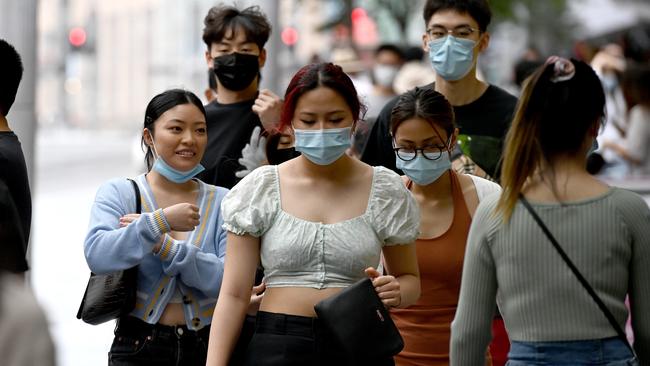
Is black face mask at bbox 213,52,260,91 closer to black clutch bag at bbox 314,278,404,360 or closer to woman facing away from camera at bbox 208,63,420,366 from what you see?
woman facing away from camera at bbox 208,63,420,366

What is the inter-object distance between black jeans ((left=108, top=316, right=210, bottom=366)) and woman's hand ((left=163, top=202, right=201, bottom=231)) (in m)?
0.39

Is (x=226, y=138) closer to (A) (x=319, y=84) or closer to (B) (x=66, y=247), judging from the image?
(A) (x=319, y=84)

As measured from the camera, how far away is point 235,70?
22.1 ft

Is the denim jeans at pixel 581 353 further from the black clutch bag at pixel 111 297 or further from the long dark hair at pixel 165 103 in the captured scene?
the long dark hair at pixel 165 103

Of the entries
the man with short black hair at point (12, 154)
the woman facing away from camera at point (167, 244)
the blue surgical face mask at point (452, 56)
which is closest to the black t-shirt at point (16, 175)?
the man with short black hair at point (12, 154)

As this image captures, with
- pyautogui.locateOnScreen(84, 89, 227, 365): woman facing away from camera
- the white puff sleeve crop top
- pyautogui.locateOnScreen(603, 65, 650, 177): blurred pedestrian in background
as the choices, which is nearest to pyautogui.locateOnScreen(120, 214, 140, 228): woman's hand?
pyautogui.locateOnScreen(84, 89, 227, 365): woman facing away from camera

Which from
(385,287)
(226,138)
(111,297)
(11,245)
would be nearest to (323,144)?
(385,287)

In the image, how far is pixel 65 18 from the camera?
277ft

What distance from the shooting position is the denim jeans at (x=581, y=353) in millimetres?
4043

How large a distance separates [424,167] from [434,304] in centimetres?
52

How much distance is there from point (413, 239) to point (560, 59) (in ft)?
3.02

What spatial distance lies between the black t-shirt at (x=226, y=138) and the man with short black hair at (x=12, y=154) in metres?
1.27

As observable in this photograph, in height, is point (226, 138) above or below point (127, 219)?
above

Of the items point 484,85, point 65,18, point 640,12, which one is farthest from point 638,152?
point 65,18
